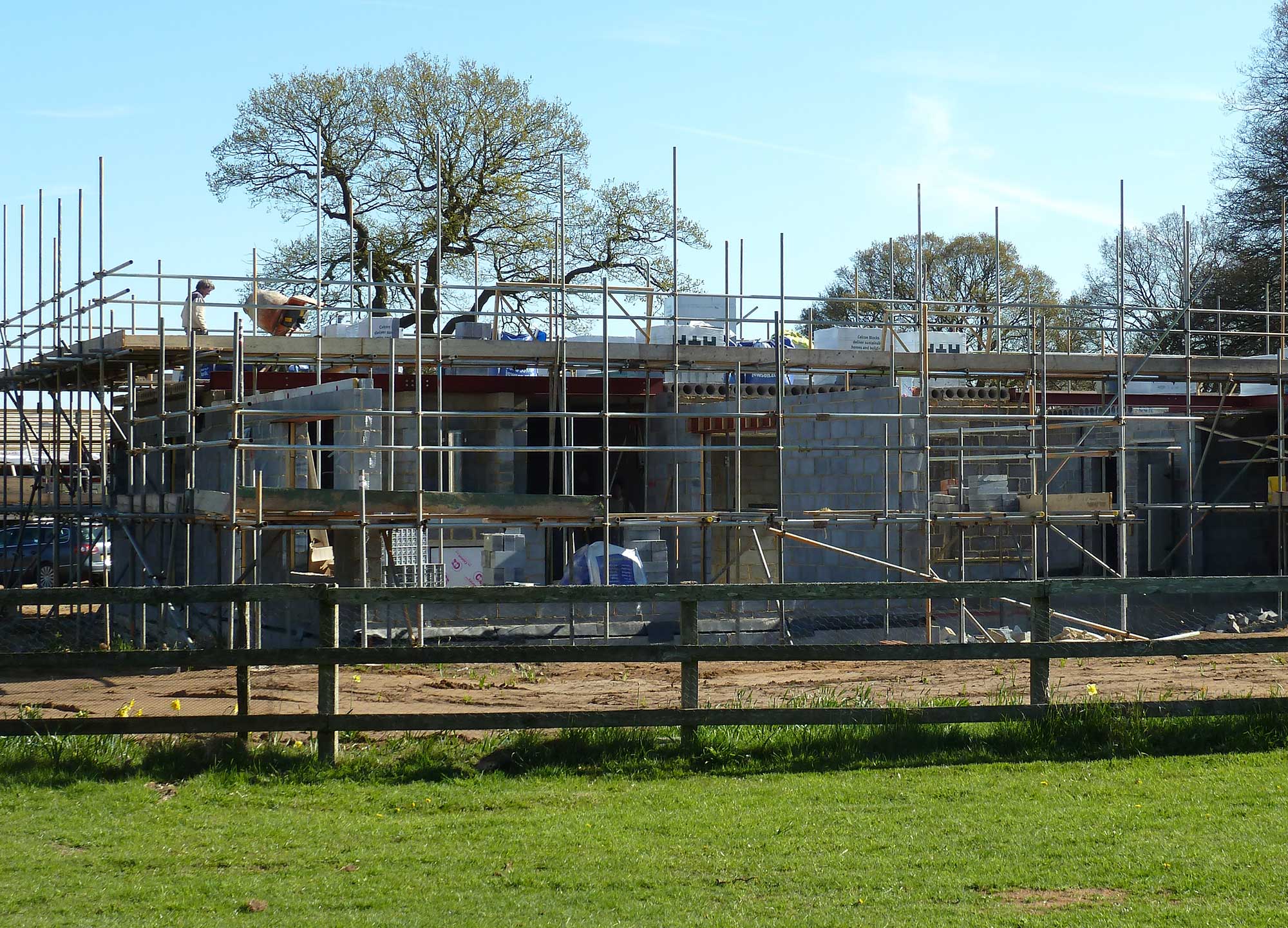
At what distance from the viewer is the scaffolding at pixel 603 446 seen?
49.5 ft

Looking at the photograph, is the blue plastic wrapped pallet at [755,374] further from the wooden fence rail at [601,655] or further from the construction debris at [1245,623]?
the wooden fence rail at [601,655]

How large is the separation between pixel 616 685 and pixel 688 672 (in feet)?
14.3

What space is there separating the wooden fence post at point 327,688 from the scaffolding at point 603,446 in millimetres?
5105

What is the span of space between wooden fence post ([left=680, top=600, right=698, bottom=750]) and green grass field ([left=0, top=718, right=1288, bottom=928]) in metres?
0.12

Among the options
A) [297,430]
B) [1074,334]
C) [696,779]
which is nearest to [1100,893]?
[696,779]

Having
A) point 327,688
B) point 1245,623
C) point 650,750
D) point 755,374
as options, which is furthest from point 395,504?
point 1245,623

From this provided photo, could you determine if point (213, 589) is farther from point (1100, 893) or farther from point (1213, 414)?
point (1213, 414)

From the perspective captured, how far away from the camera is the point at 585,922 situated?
16.2ft

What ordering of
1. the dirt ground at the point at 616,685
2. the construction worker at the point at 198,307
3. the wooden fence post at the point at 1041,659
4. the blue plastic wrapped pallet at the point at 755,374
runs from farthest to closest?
the blue plastic wrapped pallet at the point at 755,374 → the construction worker at the point at 198,307 → the dirt ground at the point at 616,685 → the wooden fence post at the point at 1041,659

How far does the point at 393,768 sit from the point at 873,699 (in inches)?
167

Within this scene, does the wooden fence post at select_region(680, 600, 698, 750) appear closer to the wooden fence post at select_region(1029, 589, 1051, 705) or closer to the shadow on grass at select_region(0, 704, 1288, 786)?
the shadow on grass at select_region(0, 704, 1288, 786)

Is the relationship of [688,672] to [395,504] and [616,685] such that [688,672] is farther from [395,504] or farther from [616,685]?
[395,504]

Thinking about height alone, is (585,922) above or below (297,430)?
below

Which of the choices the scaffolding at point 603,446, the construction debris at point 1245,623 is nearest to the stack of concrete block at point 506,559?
the scaffolding at point 603,446
